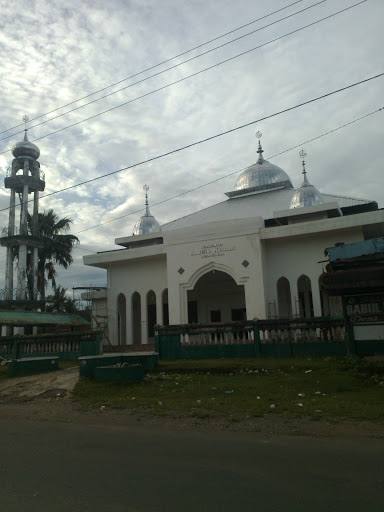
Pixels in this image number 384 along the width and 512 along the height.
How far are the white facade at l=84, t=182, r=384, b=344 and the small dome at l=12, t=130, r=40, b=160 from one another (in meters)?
14.5

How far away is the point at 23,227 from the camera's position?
32.0m

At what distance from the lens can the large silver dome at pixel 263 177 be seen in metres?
27.1

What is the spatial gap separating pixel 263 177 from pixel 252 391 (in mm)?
20988

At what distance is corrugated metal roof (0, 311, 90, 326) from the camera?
62.4 ft

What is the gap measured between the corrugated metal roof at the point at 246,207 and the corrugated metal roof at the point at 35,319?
7.36m

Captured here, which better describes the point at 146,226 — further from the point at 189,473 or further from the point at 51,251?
the point at 189,473

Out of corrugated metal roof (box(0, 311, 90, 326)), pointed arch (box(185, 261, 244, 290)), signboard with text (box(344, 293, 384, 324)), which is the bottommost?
signboard with text (box(344, 293, 384, 324))

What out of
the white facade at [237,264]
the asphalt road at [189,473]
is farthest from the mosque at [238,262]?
the asphalt road at [189,473]

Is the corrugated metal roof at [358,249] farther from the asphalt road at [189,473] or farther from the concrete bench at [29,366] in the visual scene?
the concrete bench at [29,366]

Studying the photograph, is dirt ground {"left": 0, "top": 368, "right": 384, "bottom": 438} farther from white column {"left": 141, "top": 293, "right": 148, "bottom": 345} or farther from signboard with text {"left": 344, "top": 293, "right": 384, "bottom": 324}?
white column {"left": 141, "top": 293, "right": 148, "bottom": 345}

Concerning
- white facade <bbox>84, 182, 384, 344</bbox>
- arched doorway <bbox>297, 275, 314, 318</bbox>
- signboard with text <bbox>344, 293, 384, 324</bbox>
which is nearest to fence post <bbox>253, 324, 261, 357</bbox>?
signboard with text <bbox>344, 293, 384, 324</bbox>

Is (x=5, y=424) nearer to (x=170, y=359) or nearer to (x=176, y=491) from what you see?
(x=176, y=491)

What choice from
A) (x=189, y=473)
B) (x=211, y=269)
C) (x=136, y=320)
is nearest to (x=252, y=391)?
(x=189, y=473)

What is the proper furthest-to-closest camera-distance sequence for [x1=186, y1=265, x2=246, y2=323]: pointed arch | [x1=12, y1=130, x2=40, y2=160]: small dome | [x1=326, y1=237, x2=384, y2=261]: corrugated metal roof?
[x1=12, y1=130, x2=40, y2=160]: small dome < [x1=186, y1=265, x2=246, y2=323]: pointed arch < [x1=326, y1=237, x2=384, y2=261]: corrugated metal roof
